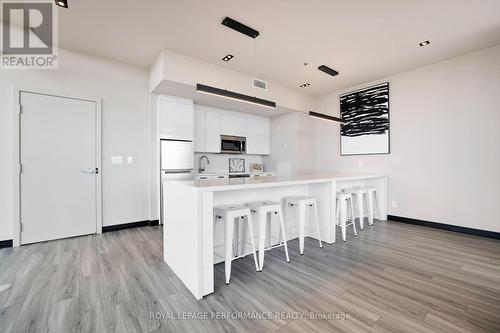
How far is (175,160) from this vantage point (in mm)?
4289

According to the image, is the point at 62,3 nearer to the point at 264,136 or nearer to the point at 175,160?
the point at 175,160

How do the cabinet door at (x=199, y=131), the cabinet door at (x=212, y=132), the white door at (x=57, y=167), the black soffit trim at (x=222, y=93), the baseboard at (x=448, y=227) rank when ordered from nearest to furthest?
1. the black soffit trim at (x=222, y=93)
2. the white door at (x=57, y=167)
3. the baseboard at (x=448, y=227)
4. the cabinet door at (x=199, y=131)
5. the cabinet door at (x=212, y=132)

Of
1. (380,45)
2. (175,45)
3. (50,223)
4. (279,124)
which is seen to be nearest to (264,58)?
(175,45)

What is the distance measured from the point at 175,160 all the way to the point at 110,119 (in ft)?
4.23

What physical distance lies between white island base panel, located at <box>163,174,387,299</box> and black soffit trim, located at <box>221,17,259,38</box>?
79.5 inches

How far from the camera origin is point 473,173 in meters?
3.50

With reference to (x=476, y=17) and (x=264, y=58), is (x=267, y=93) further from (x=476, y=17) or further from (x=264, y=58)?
(x=476, y=17)

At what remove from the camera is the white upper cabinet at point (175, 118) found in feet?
13.7

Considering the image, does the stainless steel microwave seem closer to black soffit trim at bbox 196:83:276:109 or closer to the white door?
black soffit trim at bbox 196:83:276:109

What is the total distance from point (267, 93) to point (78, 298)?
438 centimetres

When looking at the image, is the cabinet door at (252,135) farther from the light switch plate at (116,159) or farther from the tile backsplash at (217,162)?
the light switch plate at (116,159)

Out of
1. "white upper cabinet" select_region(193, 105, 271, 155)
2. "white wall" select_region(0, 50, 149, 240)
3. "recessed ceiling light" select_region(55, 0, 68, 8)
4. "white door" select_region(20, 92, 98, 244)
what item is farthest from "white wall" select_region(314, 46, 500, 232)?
"white door" select_region(20, 92, 98, 244)

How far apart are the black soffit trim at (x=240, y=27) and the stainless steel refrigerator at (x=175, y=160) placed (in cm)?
229

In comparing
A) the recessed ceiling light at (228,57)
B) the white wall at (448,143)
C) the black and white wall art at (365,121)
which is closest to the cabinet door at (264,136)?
the black and white wall art at (365,121)
